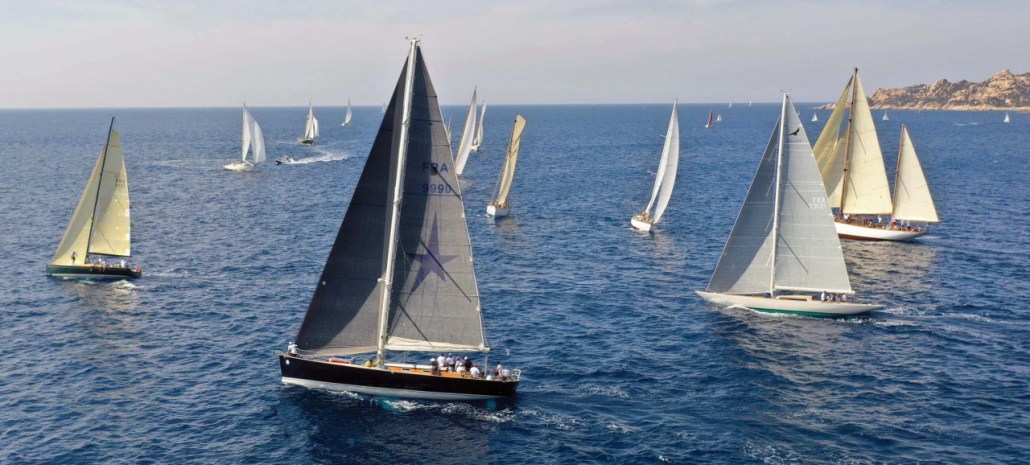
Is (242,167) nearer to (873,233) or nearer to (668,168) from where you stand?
(668,168)

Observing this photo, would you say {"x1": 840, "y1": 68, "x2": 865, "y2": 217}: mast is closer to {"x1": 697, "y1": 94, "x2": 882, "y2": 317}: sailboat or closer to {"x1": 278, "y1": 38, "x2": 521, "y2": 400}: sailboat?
{"x1": 697, "y1": 94, "x2": 882, "y2": 317}: sailboat

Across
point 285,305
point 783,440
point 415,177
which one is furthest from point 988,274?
point 285,305

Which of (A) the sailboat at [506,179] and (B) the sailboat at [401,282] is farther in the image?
(A) the sailboat at [506,179]

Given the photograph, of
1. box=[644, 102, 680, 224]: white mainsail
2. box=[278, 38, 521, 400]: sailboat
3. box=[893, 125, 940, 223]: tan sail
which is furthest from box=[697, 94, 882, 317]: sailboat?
box=[893, 125, 940, 223]: tan sail

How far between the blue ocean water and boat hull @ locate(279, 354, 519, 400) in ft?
2.40

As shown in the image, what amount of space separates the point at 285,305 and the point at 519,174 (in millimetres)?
98635

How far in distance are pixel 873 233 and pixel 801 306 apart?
110ft

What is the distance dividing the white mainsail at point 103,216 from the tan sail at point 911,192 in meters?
83.7

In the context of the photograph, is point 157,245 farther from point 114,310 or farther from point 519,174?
point 519,174

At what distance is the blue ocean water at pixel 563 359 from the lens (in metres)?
39.7

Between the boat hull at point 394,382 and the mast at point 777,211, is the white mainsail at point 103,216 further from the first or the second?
the mast at point 777,211

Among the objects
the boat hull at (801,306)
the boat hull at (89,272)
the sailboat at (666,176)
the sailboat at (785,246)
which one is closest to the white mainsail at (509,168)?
the sailboat at (666,176)

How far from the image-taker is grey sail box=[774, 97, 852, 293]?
58.8 metres

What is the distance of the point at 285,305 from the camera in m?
64.6
